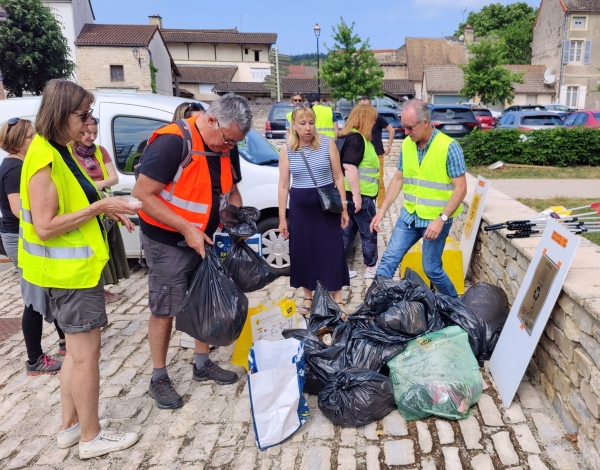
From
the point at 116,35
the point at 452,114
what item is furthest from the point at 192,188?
the point at 116,35

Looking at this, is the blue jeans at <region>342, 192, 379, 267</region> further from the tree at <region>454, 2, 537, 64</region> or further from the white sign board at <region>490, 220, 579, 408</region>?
the tree at <region>454, 2, 537, 64</region>

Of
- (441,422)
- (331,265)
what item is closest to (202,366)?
(331,265)

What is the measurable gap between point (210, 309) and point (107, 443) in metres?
0.94

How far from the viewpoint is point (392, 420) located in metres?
3.17

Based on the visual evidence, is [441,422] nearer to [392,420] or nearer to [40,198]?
[392,420]

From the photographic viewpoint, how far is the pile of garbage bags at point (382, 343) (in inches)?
122

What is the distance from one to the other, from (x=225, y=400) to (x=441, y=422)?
1401 mm

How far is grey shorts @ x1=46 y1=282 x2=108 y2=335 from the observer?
2.72 meters

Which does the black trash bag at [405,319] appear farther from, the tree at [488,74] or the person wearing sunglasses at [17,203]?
the tree at [488,74]

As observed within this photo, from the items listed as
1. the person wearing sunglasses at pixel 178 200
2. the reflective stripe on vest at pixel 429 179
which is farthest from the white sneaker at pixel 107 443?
the reflective stripe on vest at pixel 429 179

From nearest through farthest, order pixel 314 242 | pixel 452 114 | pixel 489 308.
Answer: pixel 489 308 → pixel 314 242 → pixel 452 114

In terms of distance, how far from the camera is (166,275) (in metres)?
3.34

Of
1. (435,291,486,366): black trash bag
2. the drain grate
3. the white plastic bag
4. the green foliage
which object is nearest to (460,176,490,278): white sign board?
(435,291,486,366): black trash bag

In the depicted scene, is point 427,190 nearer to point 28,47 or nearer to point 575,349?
point 575,349
